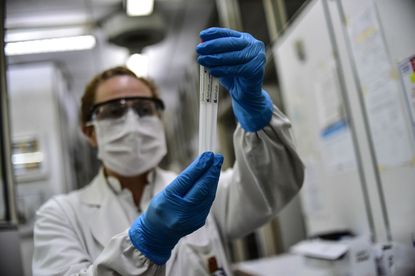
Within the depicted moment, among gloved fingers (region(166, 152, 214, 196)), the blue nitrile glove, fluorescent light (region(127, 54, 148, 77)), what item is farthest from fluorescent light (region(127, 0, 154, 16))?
gloved fingers (region(166, 152, 214, 196))

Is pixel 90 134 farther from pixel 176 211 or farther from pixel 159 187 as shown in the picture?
pixel 176 211

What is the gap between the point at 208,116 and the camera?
2.44 ft

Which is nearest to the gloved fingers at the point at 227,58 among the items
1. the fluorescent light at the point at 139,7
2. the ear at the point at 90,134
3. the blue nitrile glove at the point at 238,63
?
the blue nitrile glove at the point at 238,63

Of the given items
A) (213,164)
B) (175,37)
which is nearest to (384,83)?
(213,164)

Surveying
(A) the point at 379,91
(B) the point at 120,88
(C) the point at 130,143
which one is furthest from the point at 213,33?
(A) the point at 379,91

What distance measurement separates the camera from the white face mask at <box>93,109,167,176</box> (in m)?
1.00

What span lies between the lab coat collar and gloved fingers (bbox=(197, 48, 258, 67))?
0.48 m

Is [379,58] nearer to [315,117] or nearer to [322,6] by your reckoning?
[322,6]

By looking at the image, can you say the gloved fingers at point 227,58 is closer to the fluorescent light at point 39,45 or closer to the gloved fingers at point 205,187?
the gloved fingers at point 205,187

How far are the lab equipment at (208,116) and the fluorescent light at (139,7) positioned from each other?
1.30m

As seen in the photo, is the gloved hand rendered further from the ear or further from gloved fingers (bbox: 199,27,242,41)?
the ear

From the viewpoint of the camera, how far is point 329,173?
1591mm

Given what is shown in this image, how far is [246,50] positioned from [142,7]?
1.37 metres

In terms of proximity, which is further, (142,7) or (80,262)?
(142,7)
